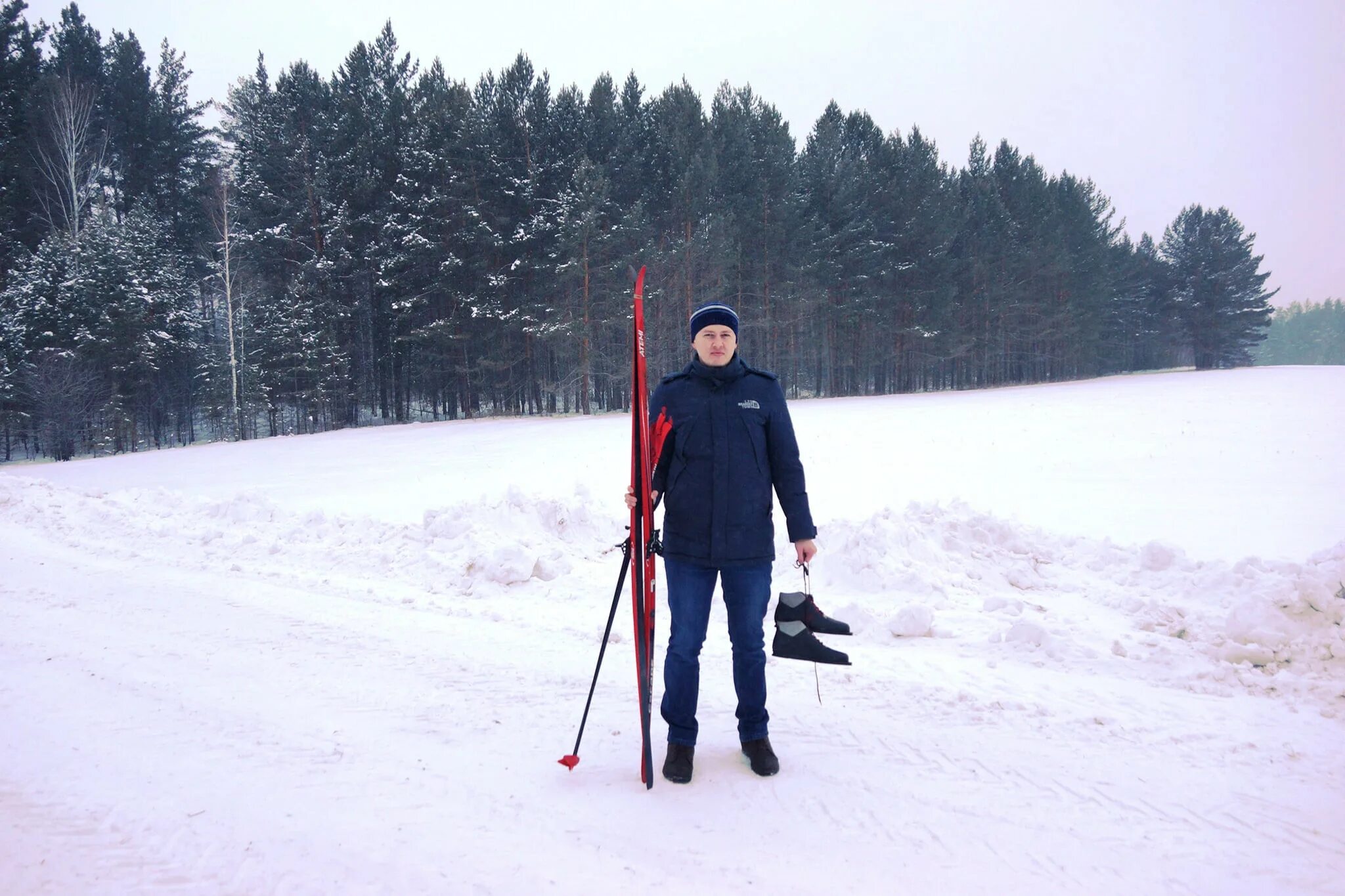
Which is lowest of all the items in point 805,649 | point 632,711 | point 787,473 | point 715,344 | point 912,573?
point 632,711

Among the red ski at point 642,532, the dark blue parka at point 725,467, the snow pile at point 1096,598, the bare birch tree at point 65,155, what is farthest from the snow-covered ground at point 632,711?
the bare birch tree at point 65,155

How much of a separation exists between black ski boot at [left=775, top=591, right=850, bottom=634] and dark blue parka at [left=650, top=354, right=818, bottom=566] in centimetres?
30

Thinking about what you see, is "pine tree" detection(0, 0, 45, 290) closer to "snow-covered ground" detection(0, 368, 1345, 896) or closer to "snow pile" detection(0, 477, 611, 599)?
"snow pile" detection(0, 477, 611, 599)

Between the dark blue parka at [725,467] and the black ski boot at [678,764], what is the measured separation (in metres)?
0.86

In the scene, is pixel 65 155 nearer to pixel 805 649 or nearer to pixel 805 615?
pixel 805 615

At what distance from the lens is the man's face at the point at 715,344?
3.13m

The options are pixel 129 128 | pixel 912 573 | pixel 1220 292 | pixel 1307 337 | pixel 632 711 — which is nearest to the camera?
pixel 632 711

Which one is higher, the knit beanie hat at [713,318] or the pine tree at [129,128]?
the pine tree at [129,128]

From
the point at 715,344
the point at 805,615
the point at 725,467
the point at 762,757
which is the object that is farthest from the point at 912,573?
the point at 715,344

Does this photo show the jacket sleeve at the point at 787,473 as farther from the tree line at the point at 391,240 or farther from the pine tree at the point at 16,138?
the pine tree at the point at 16,138

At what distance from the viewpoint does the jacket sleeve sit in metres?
3.20

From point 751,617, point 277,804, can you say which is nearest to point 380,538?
point 277,804

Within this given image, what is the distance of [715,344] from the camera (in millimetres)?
3131

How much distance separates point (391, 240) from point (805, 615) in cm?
2888
